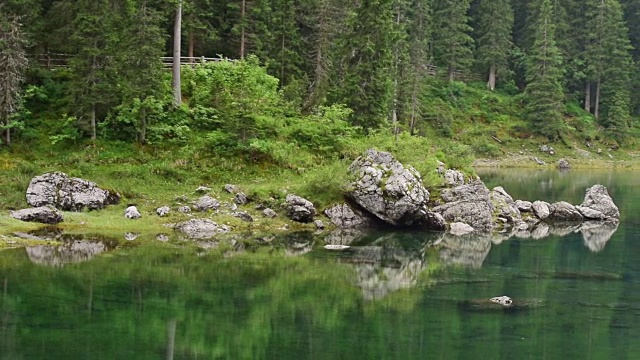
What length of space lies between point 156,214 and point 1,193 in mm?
7530

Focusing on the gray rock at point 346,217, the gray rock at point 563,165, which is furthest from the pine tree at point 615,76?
the gray rock at point 346,217

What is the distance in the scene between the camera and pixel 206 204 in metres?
38.9

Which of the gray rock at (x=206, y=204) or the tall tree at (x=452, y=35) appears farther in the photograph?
the tall tree at (x=452, y=35)

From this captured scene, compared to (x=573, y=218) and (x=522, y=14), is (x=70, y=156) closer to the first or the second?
(x=573, y=218)

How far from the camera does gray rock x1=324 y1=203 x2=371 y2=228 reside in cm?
4053

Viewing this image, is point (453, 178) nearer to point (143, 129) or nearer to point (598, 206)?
point (598, 206)

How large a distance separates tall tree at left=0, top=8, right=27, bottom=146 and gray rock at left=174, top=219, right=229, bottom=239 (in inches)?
480

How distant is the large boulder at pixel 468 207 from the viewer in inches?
1677

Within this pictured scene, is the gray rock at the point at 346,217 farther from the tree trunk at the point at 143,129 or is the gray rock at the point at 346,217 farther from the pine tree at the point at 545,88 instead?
the pine tree at the point at 545,88

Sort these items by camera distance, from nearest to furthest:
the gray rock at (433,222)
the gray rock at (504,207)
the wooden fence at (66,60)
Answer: the gray rock at (433,222)
the gray rock at (504,207)
the wooden fence at (66,60)

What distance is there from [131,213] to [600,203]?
98.2 ft

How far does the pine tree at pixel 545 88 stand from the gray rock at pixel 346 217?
51.6 meters

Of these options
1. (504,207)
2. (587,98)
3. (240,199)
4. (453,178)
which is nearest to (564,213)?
(504,207)

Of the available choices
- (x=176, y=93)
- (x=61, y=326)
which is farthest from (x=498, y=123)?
(x=61, y=326)
